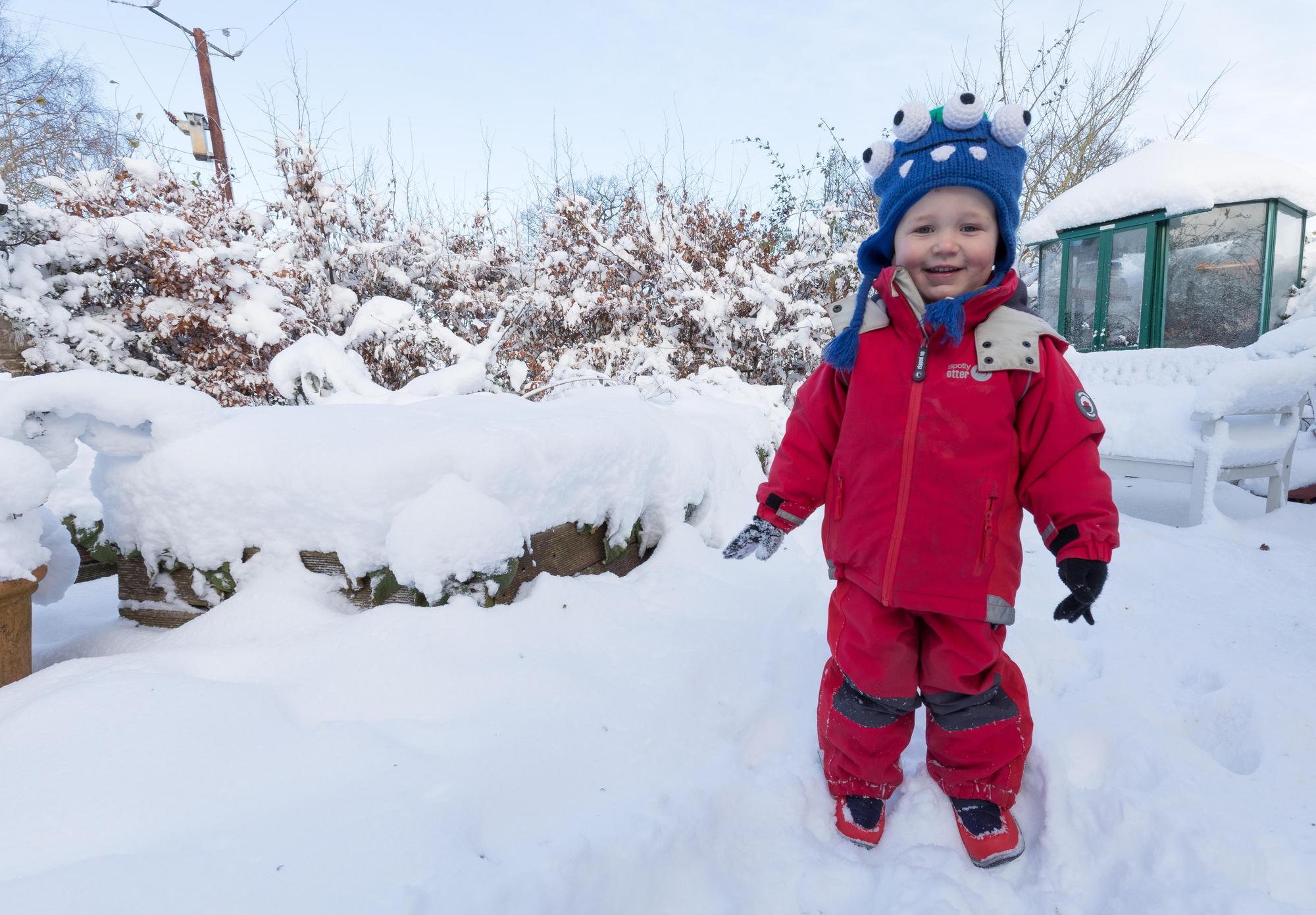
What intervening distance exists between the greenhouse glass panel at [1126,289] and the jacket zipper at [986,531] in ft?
26.2

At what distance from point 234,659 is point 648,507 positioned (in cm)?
157

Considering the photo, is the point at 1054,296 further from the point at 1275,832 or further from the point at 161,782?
the point at 161,782

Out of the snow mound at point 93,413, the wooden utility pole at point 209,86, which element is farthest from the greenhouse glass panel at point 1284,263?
the wooden utility pole at point 209,86

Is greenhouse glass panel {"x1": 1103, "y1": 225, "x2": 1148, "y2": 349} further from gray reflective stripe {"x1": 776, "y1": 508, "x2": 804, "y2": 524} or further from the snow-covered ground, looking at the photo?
gray reflective stripe {"x1": 776, "y1": 508, "x2": 804, "y2": 524}

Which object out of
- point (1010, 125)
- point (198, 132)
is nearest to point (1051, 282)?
point (1010, 125)

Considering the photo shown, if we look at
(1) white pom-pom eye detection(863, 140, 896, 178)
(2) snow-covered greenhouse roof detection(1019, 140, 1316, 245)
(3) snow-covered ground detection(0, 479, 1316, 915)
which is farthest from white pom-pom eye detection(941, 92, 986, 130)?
(2) snow-covered greenhouse roof detection(1019, 140, 1316, 245)

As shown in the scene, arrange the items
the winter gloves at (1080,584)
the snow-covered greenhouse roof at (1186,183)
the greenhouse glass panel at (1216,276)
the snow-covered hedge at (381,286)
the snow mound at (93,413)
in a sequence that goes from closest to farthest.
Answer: the winter gloves at (1080,584)
the snow mound at (93,413)
the snow-covered hedge at (381,286)
the snow-covered greenhouse roof at (1186,183)
the greenhouse glass panel at (1216,276)

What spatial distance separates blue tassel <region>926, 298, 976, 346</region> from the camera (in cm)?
131

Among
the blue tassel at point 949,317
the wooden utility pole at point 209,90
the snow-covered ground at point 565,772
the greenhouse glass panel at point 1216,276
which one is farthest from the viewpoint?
the wooden utility pole at point 209,90

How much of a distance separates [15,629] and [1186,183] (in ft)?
31.5

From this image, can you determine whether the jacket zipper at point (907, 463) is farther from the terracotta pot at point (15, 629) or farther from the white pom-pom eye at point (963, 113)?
the terracotta pot at point (15, 629)

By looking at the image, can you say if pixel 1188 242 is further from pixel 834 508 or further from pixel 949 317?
pixel 834 508

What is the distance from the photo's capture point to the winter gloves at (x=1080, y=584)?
120 centimetres

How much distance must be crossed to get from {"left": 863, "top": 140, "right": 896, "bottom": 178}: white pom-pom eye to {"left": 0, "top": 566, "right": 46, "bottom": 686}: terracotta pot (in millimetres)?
2236
